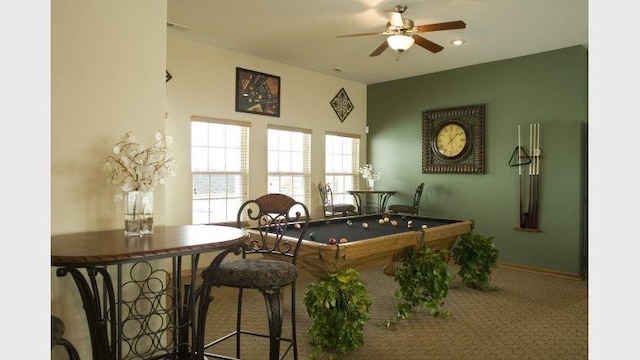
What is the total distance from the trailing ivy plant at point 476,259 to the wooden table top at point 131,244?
3074mm

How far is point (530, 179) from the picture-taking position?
217 inches

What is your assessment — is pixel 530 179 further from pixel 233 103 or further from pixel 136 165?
pixel 136 165

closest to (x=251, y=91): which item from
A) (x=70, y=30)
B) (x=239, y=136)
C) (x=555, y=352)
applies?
(x=239, y=136)

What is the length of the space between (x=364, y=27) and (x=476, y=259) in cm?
288

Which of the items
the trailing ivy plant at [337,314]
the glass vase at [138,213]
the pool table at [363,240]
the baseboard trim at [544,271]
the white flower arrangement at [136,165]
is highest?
the white flower arrangement at [136,165]

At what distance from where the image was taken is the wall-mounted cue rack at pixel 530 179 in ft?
17.9

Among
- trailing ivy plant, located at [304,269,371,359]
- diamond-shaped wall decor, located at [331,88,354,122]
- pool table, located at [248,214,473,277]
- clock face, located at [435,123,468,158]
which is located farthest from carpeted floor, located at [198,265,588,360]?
diamond-shaped wall decor, located at [331,88,354,122]

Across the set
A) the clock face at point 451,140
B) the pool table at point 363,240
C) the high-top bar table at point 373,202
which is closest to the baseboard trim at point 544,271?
the pool table at point 363,240

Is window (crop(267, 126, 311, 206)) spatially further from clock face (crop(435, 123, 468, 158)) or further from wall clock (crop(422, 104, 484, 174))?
clock face (crop(435, 123, 468, 158))

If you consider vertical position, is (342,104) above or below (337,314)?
above

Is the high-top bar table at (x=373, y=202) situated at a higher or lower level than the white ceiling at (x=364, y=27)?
lower

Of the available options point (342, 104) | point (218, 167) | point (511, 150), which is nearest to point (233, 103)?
point (218, 167)

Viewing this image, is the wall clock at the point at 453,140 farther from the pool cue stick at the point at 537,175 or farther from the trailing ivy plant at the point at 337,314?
the trailing ivy plant at the point at 337,314

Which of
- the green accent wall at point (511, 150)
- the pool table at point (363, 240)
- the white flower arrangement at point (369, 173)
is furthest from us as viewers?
the white flower arrangement at point (369, 173)
